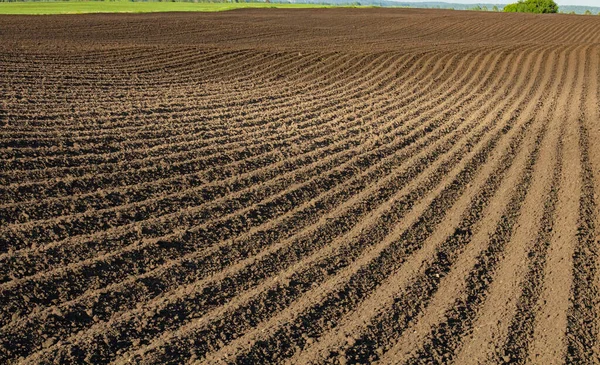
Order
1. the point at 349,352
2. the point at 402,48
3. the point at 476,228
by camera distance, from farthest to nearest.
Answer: the point at 402,48 < the point at 476,228 < the point at 349,352

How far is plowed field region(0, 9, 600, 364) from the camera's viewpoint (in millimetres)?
3436

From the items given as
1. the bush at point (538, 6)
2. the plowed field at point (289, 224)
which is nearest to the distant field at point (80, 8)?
the plowed field at point (289, 224)

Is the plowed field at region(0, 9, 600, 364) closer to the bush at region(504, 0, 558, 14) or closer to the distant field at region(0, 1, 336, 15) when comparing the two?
the distant field at region(0, 1, 336, 15)

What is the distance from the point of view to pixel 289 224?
494 centimetres

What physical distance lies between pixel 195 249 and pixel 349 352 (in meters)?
1.67

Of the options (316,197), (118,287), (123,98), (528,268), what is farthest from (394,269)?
(123,98)

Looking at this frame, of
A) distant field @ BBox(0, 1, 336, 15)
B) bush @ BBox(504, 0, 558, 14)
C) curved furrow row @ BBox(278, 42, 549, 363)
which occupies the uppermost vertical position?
bush @ BBox(504, 0, 558, 14)

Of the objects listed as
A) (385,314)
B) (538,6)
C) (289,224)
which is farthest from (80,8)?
(538,6)

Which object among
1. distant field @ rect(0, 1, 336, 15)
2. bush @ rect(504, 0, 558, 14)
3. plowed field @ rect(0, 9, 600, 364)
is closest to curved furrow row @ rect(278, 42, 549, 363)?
plowed field @ rect(0, 9, 600, 364)

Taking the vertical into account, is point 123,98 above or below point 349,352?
above

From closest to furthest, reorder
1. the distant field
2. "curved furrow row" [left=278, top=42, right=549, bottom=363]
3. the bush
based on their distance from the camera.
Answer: "curved furrow row" [left=278, top=42, right=549, bottom=363] → the distant field → the bush

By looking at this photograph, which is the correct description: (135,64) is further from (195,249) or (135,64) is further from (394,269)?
(394,269)

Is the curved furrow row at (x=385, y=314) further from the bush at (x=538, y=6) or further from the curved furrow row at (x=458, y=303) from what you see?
the bush at (x=538, y=6)

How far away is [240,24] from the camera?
25312 mm
